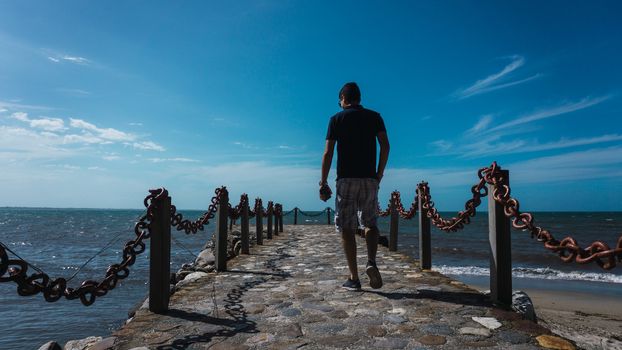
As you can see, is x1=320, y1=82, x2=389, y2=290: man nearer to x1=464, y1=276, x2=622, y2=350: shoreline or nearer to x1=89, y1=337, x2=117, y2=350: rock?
x1=89, y1=337, x2=117, y2=350: rock

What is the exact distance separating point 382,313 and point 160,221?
7.77 ft

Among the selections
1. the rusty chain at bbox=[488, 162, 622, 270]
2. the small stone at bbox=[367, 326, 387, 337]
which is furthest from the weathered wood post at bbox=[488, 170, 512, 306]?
the small stone at bbox=[367, 326, 387, 337]

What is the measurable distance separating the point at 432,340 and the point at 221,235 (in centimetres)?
427

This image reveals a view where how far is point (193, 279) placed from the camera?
560 cm

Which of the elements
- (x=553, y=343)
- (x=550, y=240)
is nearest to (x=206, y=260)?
(x=553, y=343)

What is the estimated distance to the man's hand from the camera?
443 cm

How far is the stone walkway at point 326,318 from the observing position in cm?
293

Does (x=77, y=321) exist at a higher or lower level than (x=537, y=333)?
lower

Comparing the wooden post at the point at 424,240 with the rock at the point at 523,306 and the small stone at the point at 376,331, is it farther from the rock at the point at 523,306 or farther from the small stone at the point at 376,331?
the small stone at the point at 376,331

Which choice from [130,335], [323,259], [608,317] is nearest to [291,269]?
[323,259]

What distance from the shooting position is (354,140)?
4.40m

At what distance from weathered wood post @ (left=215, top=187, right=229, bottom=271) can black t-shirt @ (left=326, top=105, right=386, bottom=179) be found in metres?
2.83

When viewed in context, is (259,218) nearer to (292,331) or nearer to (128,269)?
(128,269)

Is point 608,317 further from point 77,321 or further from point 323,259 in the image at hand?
point 77,321
